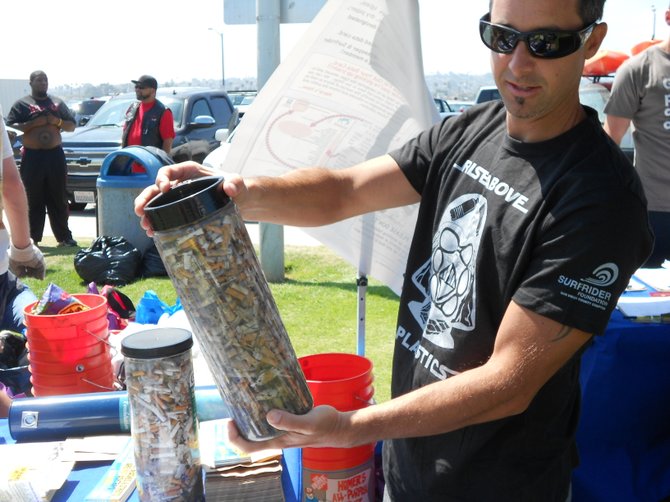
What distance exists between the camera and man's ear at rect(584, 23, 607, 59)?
1389 millimetres

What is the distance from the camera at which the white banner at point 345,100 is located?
217 centimetres

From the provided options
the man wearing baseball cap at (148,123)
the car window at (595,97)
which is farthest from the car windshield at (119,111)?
the car window at (595,97)

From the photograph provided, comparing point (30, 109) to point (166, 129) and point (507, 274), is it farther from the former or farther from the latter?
point (507, 274)

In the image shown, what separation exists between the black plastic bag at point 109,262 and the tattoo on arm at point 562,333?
5.55 m

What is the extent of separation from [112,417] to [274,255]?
14.2 ft

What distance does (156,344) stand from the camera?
60.2 inches

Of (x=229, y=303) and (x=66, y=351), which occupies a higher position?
(x=229, y=303)

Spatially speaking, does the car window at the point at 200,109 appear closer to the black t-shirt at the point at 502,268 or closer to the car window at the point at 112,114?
the car window at the point at 112,114

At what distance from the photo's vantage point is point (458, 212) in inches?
59.6

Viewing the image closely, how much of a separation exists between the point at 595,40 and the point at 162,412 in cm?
129

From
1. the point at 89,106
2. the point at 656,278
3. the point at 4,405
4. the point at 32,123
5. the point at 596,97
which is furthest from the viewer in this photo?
the point at 89,106

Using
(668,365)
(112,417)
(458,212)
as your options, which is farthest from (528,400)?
(668,365)

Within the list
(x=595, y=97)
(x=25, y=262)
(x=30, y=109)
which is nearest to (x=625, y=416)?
(x=25, y=262)

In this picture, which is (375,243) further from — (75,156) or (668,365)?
(75,156)
